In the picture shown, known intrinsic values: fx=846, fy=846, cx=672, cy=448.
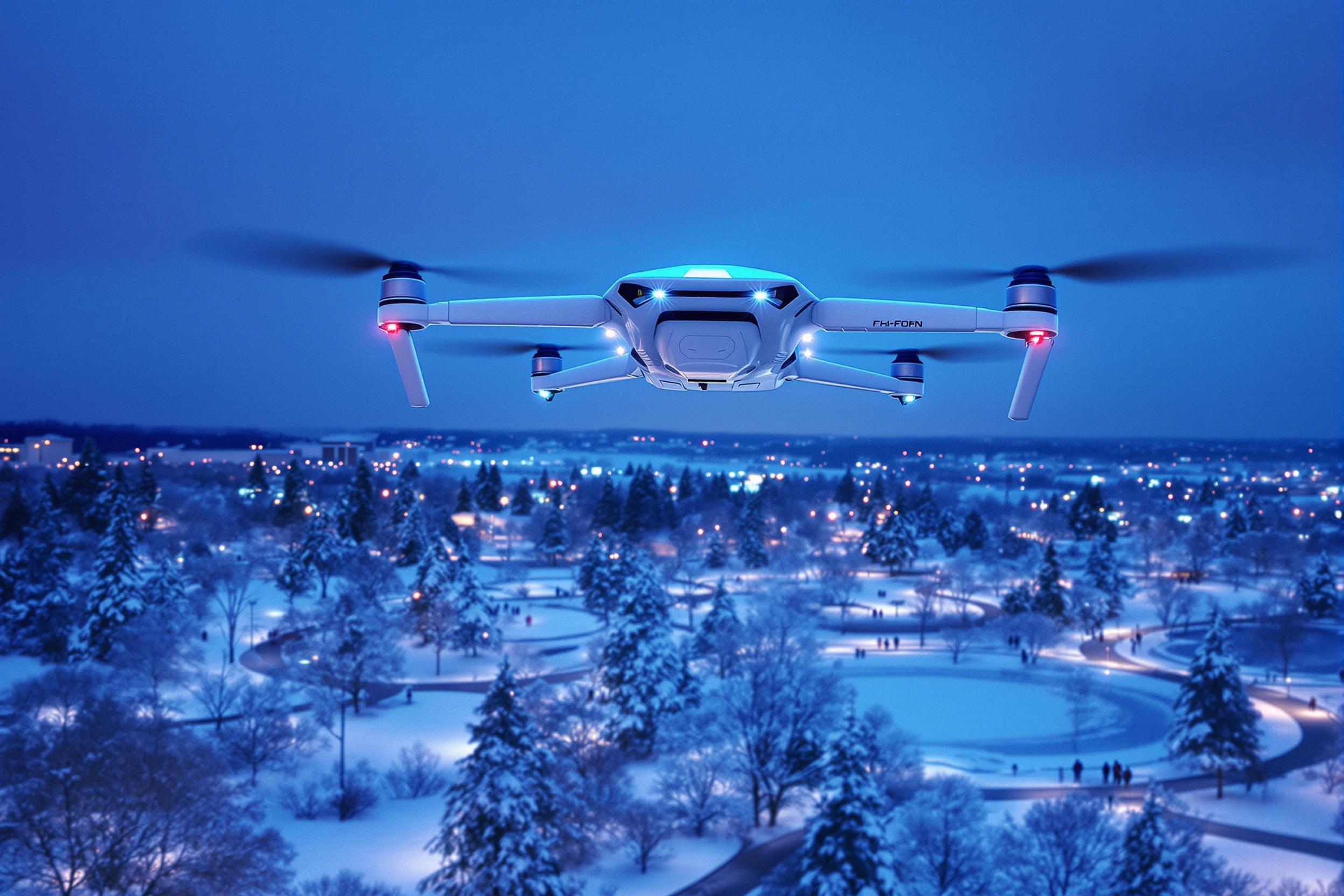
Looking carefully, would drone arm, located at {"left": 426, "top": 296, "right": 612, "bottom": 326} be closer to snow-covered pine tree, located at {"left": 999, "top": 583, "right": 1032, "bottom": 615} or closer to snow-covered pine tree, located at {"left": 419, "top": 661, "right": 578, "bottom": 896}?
snow-covered pine tree, located at {"left": 419, "top": 661, "right": 578, "bottom": 896}

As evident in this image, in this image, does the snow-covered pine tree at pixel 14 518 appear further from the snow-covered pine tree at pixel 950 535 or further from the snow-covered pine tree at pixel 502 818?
the snow-covered pine tree at pixel 950 535

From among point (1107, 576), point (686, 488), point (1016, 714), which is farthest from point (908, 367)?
point (686, 488)

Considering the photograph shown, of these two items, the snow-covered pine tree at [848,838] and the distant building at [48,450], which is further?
the distant building at [48,450]

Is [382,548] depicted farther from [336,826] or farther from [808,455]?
[808,455]

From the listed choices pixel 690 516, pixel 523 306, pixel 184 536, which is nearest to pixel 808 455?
pixel 690 516

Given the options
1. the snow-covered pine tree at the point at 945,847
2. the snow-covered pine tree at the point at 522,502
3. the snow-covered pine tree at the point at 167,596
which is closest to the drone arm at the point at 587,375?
the snow-covered pine tree at the point at 945,847

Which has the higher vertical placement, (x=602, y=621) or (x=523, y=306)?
(x=523, y=306)
